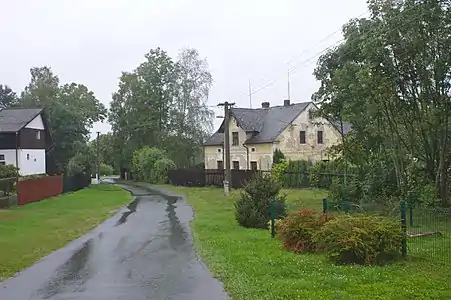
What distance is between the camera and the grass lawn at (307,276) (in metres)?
8.58

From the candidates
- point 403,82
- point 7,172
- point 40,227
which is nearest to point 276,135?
point 7,172

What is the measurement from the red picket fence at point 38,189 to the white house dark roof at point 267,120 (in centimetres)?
1792

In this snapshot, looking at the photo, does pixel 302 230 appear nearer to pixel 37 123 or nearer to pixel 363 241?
pixel 363 241

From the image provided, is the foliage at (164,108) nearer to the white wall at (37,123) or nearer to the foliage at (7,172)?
the white wall at (37,123)

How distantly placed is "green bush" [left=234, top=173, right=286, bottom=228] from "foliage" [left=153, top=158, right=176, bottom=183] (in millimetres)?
42348

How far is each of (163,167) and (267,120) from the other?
1415 cm

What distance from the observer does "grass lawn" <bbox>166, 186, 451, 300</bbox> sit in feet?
28.1

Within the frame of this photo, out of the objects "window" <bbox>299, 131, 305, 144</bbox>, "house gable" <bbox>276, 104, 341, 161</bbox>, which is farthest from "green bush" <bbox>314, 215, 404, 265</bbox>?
Answer: "window" <bbox>299, 131, 305, 144</bbox>

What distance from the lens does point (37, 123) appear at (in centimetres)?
4894

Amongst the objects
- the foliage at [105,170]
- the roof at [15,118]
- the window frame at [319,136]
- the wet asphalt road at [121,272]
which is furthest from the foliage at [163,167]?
the wet asphalt road at [121,272]

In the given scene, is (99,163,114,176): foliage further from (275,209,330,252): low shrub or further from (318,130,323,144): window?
(275,209,330,252): low shrub

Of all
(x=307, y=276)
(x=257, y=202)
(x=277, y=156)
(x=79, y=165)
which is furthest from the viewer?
(x=79, y=165)

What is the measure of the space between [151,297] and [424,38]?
46.0 feet

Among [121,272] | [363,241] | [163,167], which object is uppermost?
[163,167]
